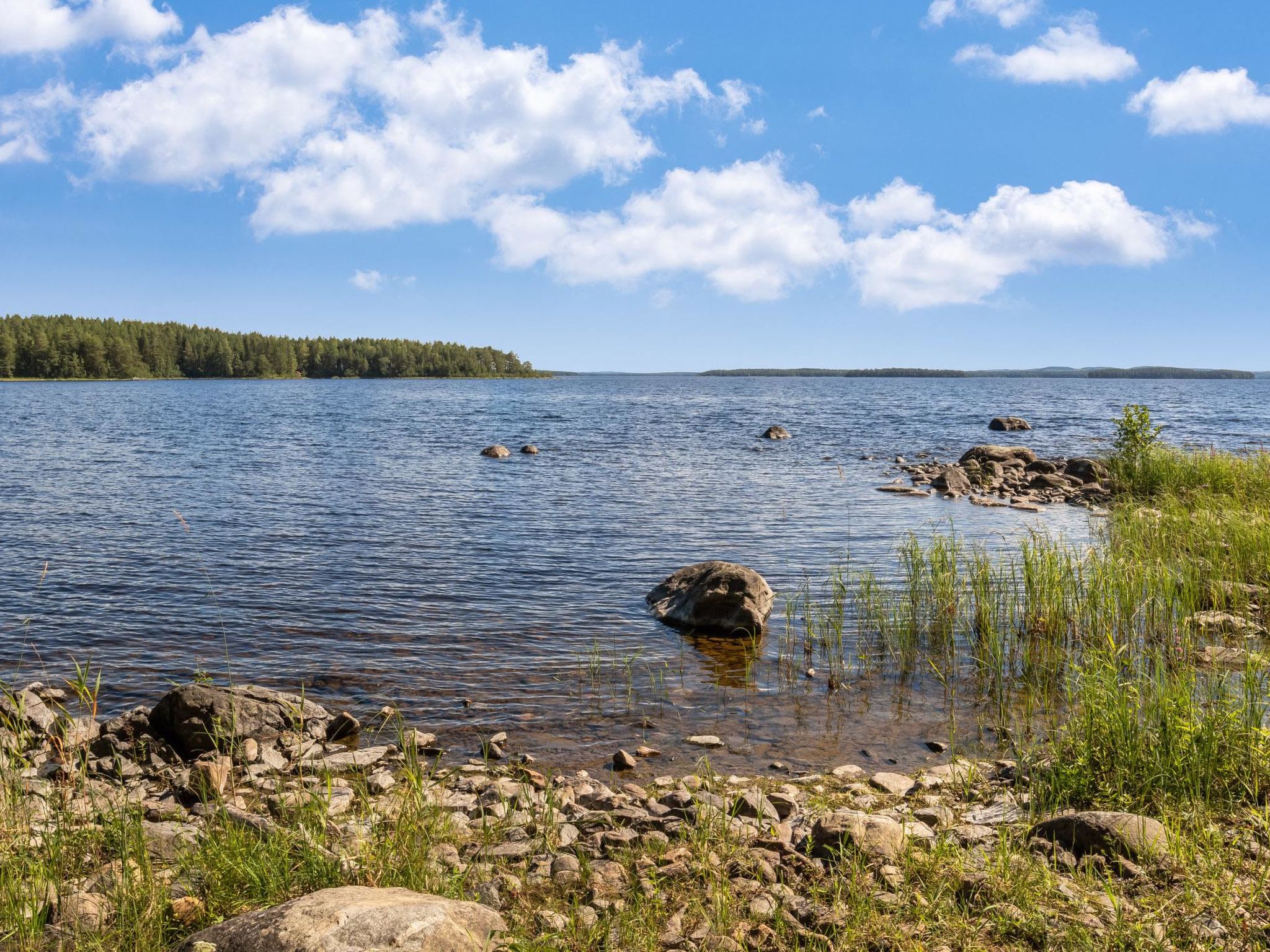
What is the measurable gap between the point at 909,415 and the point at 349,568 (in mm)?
71568

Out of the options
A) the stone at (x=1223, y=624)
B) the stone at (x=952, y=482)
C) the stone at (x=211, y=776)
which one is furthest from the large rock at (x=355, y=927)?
the stone at (x=952, y=482)

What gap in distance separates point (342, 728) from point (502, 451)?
35.0 meters

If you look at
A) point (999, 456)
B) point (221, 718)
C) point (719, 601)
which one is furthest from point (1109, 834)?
point (999, 456)

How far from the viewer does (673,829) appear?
6.70m

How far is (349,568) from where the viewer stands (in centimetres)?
1783

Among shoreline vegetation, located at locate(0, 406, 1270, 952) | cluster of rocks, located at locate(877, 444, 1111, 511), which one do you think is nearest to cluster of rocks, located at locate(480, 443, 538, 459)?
cluster of rocks, located at locate(877, 444, 1111, 511)

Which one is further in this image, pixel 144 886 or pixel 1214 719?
pixel 1214 719

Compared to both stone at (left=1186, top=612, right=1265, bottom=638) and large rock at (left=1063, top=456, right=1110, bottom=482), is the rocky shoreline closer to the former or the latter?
stone at (left=1186, top=612, right=1265, bottom=638)

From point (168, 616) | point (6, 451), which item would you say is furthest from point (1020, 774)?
point (6, 451)

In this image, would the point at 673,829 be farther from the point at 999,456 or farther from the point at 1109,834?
the point at 999,456

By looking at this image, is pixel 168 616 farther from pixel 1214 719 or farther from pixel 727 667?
pixel 1214 719

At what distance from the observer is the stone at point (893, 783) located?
7785 mm

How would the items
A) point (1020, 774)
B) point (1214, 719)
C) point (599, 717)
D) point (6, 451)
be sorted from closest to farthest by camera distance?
point (1214, 719) → point (1020, 774) → point (599, 717) → point (6, 451)

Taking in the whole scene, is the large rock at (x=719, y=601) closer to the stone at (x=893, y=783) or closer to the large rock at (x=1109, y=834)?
the stone at (x=893, y=783)
